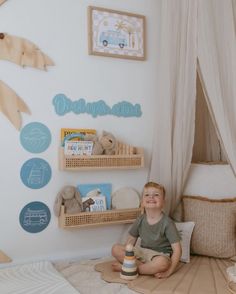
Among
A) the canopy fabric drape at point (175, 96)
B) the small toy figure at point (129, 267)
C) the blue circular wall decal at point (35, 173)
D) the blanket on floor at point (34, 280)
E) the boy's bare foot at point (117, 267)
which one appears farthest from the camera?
the canopy fabric drape at point (175, 96)

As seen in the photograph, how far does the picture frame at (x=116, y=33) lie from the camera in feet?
7.80

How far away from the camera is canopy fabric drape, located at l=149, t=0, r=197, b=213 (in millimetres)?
2420

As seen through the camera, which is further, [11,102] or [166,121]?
[166,121]

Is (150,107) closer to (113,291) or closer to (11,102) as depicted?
(11,102)

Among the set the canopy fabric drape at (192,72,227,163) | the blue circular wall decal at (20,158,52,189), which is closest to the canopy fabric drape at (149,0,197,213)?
the canopy fabric drape at (192,72,227,163)

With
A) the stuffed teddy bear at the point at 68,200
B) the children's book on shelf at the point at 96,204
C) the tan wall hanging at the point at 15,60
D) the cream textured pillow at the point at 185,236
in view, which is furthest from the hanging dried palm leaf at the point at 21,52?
the cream textured pillow at the point at 185,236

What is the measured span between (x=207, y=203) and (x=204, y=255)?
13.2 inches

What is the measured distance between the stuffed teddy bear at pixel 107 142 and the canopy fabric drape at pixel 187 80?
1.15 ft

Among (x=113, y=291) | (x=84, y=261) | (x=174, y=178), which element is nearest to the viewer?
(x=113, y=291)

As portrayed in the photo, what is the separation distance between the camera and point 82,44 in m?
2.37

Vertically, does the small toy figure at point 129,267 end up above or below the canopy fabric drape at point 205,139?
below

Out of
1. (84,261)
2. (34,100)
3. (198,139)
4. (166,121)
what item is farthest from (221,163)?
(34,100)

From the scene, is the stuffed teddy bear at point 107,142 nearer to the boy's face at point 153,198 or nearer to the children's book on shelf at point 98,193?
the children's book on shelf at point 98,193

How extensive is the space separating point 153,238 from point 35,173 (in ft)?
2.71
